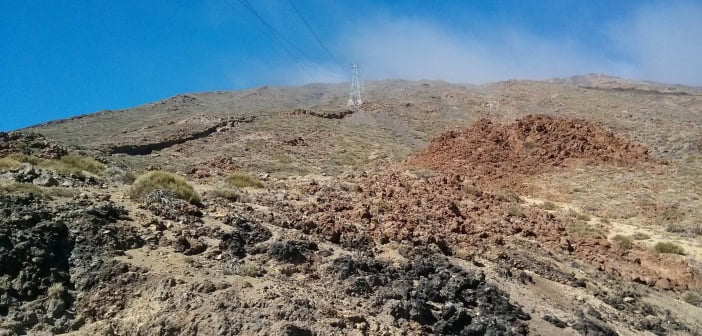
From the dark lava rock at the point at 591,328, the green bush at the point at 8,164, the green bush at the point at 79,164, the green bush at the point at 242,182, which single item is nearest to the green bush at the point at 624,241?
the dark lava rock at the point at 591,328

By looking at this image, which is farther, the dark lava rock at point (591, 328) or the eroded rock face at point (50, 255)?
the dark lava rock at point (591, 328)

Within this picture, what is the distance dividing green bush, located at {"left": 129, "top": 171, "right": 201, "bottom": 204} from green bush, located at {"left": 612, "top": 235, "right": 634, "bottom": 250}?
11.1 m

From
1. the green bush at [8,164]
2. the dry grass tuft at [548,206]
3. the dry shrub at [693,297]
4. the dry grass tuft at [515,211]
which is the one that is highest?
the green bush at [8,164]

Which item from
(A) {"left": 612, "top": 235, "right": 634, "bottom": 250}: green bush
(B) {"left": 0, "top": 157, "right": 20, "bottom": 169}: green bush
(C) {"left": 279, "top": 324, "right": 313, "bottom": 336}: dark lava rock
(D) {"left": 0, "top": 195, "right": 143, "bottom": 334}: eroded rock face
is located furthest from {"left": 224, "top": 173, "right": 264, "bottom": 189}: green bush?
(A) {"left": 612, "top": 235, "right": 634, "bottom": 250}: green bush

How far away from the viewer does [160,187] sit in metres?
10.7

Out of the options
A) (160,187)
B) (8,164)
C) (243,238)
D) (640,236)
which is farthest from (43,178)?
(640,236)

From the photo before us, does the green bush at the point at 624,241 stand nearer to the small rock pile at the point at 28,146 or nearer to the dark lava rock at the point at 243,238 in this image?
the dark lava rock at the point at 243,238

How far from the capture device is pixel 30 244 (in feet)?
24.4

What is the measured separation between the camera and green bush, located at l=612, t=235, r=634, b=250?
48.6 ft

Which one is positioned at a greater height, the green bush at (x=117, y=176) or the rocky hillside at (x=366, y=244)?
the green bush at (x=117, y=176)

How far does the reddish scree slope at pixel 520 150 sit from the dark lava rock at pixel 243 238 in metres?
13.2

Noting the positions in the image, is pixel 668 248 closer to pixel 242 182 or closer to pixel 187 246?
pixel 242 182

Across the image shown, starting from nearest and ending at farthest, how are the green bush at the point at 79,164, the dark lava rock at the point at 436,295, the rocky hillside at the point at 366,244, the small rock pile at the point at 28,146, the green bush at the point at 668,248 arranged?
the rocky hillside at the point at 366,244, the dark lava rock at the point at 436,295, the green bush at the point at 79,164, the small rock pile at the point at 28,146, the green bush at the point at 668,248

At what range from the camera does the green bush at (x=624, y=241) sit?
1480 cm
